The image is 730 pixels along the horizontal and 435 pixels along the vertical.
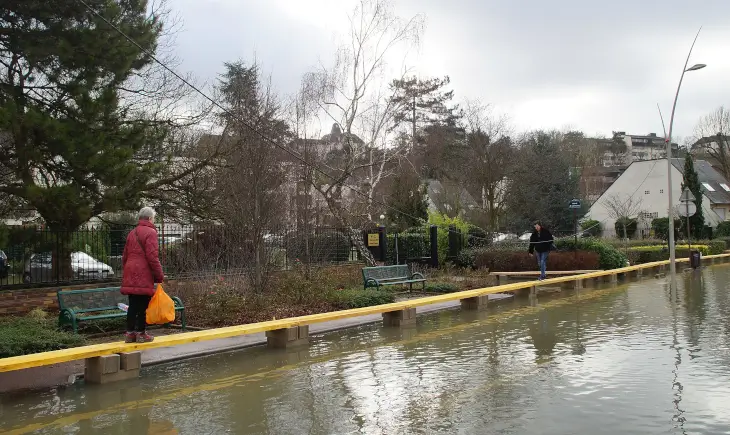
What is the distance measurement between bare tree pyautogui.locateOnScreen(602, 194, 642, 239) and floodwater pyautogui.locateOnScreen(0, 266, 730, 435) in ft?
139

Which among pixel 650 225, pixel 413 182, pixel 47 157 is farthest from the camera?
pixel 650 225

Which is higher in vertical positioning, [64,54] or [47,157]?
[64,54]

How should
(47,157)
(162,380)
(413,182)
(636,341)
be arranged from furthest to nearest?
(413,182), (47,157), (636,341), (162,380)

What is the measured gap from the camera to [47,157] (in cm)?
1247

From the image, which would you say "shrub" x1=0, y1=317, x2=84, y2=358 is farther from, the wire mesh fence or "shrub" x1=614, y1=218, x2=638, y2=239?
"shrub" x1=614, y1=218, x2=638, y2=239

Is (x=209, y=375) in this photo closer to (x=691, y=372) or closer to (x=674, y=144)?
(x=691, y=372)

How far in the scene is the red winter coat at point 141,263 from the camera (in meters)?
7.68

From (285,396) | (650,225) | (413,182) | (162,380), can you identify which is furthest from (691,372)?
(650,225)

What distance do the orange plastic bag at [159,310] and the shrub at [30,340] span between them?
1.72 meters

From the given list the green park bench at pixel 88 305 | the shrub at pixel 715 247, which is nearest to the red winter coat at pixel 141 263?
the green park bench at pixel 88 305

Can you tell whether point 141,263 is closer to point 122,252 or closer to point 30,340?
point 30,340

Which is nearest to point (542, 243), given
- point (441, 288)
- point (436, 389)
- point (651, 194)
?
point (441, 288)

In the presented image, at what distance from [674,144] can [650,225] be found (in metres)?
38.1

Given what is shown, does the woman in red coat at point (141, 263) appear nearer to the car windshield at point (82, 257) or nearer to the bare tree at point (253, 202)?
the bare tree at point (253, 202)
